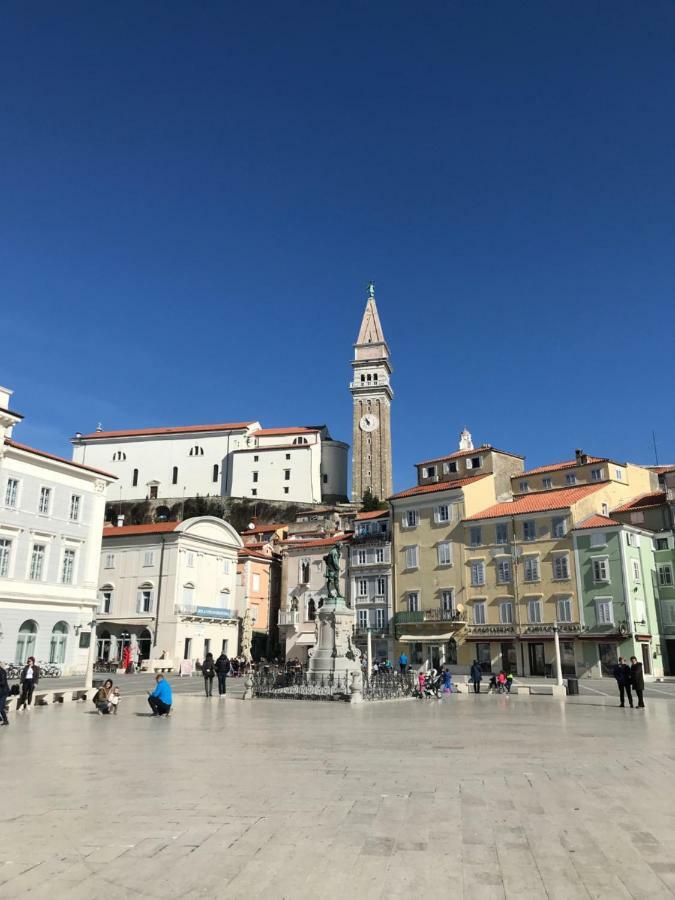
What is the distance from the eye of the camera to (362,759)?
12312mm

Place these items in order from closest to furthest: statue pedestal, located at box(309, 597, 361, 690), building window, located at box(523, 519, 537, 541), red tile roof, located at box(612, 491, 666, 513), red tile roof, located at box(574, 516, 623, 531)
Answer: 1. statue pedestal, located at box(309, 597, 361, 690)
2. red tile roof, located at box(574, 516, 623, 531)
3. building window, located at box(523, 519, 537, 541)
4. red tile roof, located at box(612, 491, 666, 513)

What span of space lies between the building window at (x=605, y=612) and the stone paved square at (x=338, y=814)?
96.7 feet

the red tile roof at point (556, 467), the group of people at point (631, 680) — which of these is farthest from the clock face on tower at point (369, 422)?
the group of people at point (631, 680)

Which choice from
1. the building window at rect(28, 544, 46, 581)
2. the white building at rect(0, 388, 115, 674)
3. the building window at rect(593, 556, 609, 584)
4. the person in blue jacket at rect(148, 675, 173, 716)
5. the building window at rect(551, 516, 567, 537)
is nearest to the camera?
the person in blue jacket at rect(148, 675, 173, 716)

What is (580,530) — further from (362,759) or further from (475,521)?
(362,759)

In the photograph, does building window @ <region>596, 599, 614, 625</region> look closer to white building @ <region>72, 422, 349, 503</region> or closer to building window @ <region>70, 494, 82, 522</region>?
building window @ <region>70, 494, 82, 522</region>

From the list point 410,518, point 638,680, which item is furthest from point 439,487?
point 638,680

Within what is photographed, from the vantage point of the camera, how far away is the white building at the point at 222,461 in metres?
105

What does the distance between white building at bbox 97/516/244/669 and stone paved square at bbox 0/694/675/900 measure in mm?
36679

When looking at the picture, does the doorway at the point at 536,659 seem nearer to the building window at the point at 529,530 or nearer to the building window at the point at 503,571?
the building window at the point at 503,571

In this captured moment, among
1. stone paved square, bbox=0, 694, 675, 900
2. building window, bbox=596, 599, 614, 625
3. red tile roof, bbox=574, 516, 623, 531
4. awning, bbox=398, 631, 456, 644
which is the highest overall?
red tile roof, bbox=574, 516, 623, 531

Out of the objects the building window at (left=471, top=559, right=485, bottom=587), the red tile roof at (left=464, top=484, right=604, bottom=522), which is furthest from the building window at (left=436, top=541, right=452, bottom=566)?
the red tile roof at (left=464, top=484, right=604, bottom=522)

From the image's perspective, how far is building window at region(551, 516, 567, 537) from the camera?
47375mm

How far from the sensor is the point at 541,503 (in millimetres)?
49531
